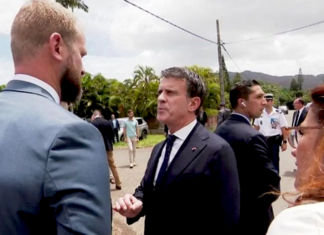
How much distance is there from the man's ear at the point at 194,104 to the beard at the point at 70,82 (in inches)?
55.2

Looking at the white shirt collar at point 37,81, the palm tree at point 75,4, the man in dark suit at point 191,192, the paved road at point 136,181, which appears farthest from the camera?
the palm tree at point 75,4

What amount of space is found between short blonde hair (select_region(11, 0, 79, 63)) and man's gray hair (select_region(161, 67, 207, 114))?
1487 mm

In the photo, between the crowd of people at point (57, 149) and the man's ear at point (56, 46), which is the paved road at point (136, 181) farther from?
the man's ear at point (56, 46)

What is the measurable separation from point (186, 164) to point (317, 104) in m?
1.07

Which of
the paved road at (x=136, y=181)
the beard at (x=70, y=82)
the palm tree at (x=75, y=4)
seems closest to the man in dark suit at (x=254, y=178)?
the beard at (x=70, y=82)

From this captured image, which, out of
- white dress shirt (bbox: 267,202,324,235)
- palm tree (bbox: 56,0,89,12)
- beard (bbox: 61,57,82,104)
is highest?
palm tree (bbox: 56,0,89,12)

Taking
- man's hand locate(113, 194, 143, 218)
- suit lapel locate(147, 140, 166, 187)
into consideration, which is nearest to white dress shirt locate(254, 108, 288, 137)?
suit lapel locate(147, 140, 166, 187)

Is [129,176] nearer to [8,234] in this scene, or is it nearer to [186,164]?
[186,164]

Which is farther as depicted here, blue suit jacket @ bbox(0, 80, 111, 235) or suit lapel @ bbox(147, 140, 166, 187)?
suit lapel @ bbox(147, 140, 166, 187)

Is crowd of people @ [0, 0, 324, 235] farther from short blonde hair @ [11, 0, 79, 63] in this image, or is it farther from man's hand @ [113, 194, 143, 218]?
man's hand @ [113, 194, 143, 218]

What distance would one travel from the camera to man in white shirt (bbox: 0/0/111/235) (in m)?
1.10

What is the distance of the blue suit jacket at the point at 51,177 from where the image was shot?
3.58 ft

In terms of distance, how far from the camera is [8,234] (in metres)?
1.10

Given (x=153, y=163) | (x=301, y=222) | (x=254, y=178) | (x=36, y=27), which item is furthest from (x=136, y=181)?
(x=301, y=222)
